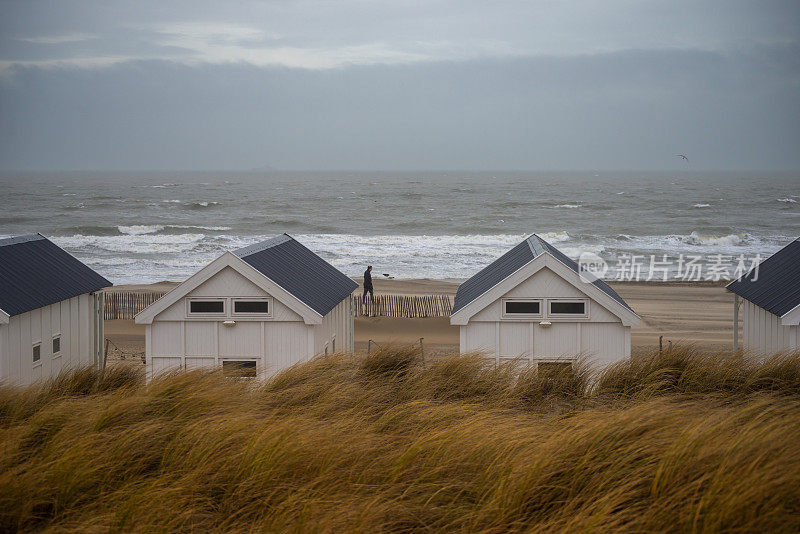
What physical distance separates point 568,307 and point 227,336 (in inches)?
247

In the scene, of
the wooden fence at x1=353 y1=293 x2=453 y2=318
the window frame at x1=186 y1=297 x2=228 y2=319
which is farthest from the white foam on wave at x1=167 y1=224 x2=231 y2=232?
the window frame at x1=186 y1=297 x2=228 y2=319

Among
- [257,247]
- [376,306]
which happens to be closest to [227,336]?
[257,247]

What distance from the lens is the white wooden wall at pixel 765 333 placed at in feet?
42.9

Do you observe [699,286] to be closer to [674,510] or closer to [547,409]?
[547,409]

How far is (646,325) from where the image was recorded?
1114 inches

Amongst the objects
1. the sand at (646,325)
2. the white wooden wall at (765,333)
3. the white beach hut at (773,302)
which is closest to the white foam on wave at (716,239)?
the sand at (646,325)

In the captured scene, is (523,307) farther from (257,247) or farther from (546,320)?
(257,247)

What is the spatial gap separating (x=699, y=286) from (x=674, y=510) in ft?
114

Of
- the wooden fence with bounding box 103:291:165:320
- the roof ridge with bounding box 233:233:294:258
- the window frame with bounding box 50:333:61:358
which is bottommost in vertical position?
the wooden fence with bounding box 103:291:165:320

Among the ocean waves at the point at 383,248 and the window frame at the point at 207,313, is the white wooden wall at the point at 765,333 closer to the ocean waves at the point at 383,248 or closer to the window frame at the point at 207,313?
the window frame at the point at 207,313

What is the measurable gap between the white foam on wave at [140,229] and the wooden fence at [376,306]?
43.1 metres

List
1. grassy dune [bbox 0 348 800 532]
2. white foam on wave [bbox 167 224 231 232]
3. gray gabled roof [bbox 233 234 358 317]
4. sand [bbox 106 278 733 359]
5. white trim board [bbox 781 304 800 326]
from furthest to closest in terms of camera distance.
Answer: white foam on wave [bbox 167 224 231 232] → sand [bbox 106 278 733 359] → gray gabled roof [bbox 233 234 358 317] → white trim board [bbox 781 304 800 326] → grassy dune [bbox 0 348 800 532]

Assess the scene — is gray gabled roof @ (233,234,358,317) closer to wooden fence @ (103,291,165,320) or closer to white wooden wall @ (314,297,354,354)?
white wooden wall @ (314,297,354,354)

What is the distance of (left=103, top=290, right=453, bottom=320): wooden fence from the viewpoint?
27.9m
